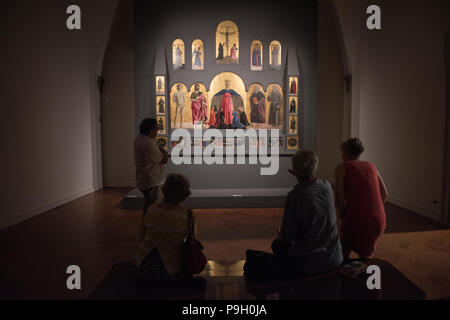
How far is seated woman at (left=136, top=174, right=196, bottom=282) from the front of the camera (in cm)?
300

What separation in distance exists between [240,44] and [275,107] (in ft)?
6.97

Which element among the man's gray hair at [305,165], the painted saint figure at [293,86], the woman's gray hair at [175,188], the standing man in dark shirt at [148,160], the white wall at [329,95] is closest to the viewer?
the woman's gray hair at [175,188]

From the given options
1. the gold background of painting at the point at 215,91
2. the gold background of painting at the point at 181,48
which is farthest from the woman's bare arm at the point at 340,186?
the gold background of painting at the point at 181,48

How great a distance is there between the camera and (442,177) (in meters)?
7.07

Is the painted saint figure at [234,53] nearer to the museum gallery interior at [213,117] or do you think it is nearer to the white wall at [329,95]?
the museum gallery interior at [213,117]

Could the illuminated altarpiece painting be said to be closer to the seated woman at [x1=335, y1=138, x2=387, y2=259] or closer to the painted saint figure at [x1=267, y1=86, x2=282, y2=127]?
the painted saint figure at [x1=267, y1=86, x2=282, y2=127]

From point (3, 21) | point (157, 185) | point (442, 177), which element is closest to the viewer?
point (157, 185)

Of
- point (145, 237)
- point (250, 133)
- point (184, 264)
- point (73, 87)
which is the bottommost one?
point (184, 264)

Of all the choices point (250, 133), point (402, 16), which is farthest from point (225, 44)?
point (402, 16)

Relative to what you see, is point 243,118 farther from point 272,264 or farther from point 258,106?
point 272,264

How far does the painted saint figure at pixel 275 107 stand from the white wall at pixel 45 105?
529 centimetres

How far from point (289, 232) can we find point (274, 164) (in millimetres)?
7849

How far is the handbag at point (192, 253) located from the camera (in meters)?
3.02

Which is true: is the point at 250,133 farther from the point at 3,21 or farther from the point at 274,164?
the point at 3,21
